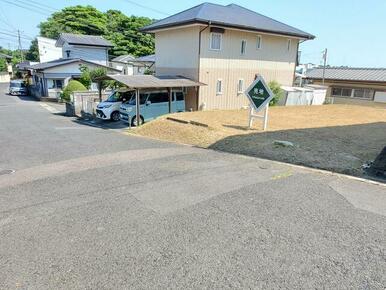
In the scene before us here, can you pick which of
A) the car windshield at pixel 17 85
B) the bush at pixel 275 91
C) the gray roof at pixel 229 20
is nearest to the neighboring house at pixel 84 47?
the car windshield at pixel 17 85

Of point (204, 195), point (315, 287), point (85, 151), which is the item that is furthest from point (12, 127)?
point (315, 287)

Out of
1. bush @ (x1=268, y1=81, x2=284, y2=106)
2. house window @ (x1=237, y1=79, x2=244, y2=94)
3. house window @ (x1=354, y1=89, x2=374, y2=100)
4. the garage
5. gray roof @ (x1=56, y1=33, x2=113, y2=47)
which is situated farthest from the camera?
gray roof @ (x1=56, y1=33, x2=113, y2=47)

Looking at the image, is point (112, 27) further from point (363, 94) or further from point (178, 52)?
point (363, 94)

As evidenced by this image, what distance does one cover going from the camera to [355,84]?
30.0 metres

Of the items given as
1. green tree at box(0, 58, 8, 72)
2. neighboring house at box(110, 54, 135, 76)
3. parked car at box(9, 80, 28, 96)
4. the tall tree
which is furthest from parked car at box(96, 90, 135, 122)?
green tree at box(0, 58, 8, 72)

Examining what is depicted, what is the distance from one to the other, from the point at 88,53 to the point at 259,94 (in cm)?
3421

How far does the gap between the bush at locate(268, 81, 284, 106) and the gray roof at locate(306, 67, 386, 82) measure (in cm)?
1262

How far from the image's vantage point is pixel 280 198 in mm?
5293

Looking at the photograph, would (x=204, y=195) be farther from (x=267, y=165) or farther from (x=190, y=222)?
(x=267, y=165)

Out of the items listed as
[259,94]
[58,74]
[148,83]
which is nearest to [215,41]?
[148,83]

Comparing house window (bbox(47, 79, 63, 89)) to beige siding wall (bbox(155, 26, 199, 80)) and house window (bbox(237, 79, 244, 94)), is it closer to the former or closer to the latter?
beige siding wall (bbox(155, 26, 199, 80))

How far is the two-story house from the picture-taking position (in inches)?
1176

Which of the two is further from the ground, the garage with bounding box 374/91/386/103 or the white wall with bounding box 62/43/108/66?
the white wall with bounding box 62/43/108/66

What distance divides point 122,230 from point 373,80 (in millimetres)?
31641
